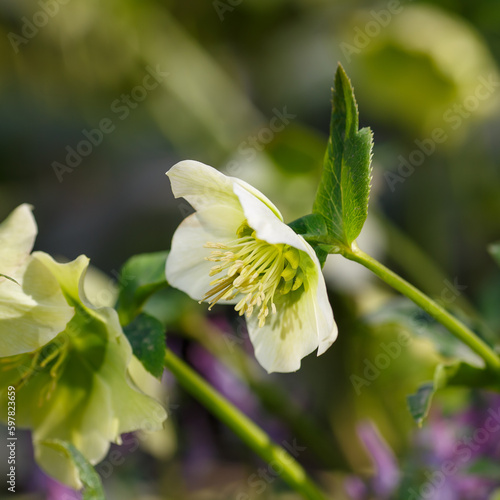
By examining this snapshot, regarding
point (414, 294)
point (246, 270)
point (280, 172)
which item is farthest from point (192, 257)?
point (280, 172)

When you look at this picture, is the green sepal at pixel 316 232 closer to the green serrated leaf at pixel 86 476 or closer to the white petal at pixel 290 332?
the white petal at pixel 290 332

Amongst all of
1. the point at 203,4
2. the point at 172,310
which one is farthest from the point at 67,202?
the point at 172,310

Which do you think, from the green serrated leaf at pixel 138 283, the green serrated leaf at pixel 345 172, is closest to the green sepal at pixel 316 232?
the green serrated leaf at pixel 345 172

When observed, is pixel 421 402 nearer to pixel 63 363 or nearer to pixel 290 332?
pixel 290 332

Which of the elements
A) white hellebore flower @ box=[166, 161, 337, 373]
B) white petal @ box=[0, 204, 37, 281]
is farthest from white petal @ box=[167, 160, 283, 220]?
white petal @ box=[0, 204, 37, 281]

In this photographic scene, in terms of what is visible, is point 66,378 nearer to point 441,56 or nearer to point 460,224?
point 441,56

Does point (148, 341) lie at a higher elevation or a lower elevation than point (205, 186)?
lower
